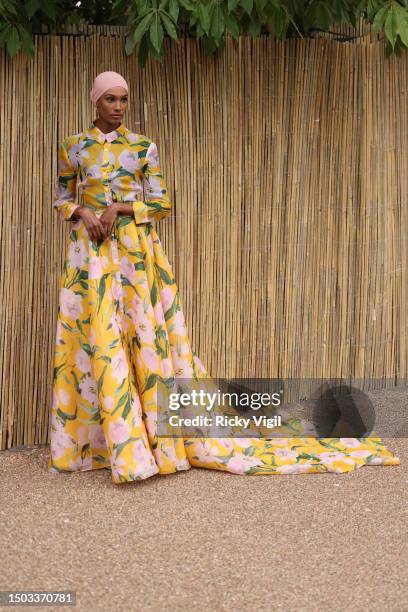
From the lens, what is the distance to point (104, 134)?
3.49 metres

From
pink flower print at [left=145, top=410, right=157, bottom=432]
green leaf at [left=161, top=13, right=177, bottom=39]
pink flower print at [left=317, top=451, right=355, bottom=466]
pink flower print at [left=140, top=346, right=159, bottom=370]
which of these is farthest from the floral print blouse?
pink flower print at [left=317, top=451, right=355, bottom=466]

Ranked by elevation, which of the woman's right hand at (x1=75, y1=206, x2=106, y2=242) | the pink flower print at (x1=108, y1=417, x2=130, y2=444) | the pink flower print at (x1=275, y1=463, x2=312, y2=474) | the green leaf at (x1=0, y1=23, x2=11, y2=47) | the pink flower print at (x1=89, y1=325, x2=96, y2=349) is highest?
the green leaf at (x1=0, y1=23, x2=11, y2=47)

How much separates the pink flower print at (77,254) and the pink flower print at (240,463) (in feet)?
3.11

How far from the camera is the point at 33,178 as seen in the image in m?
3.78

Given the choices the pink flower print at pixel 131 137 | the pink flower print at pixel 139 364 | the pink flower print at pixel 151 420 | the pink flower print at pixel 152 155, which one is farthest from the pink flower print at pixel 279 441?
the pink flower print at pixel 131 137

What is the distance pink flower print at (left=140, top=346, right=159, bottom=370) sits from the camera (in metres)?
3.52

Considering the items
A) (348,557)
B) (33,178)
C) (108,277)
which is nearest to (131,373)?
(108,277)

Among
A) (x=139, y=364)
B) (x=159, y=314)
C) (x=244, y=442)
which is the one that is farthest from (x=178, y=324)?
(x=244, y=442)

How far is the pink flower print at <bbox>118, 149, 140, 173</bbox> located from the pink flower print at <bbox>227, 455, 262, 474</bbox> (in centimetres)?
117

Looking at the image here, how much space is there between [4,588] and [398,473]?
1.63 meters

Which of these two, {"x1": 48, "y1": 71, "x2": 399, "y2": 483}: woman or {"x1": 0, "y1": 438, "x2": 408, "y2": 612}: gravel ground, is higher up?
{"x1": 48, "y1": 71, "x2": 399, "y2": 483}: woman

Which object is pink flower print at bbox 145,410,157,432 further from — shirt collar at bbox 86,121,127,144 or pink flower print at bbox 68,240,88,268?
shirt collar at bbox 86,121,127,144

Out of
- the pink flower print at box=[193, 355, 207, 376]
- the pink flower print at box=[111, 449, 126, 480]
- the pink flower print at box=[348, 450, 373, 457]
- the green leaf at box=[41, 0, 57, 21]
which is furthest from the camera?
the pink flower print at box=[193, 355, 207, 376]

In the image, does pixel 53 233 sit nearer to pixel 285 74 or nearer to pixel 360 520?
pixel 285 74
